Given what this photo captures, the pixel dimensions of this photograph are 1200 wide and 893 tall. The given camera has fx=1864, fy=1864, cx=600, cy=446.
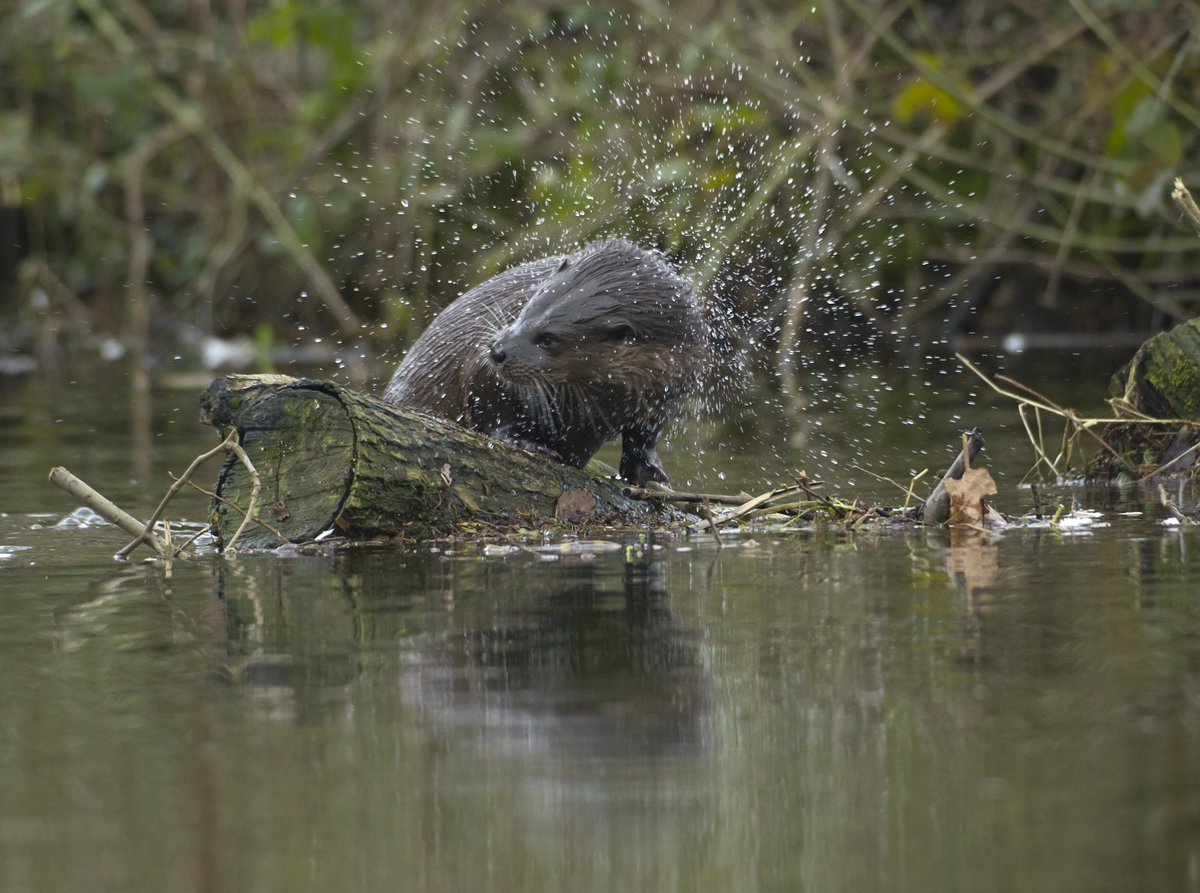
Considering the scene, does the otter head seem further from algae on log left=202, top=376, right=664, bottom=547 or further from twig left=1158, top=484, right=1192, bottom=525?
twig left=1158, top=484, right=1192, bottom=525

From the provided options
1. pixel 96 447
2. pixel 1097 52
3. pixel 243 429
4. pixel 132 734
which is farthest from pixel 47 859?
pixel 1097 52

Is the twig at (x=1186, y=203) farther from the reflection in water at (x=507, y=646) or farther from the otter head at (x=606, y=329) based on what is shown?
the reflection in water at (x=507, y=646)

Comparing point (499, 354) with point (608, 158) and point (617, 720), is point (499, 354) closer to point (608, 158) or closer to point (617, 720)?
point (617, 720)

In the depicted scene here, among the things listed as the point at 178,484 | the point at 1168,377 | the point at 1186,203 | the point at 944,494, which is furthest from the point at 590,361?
the point at 1168,377

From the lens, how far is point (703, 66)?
1288 cm

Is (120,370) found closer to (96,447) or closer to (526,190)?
(526,190)

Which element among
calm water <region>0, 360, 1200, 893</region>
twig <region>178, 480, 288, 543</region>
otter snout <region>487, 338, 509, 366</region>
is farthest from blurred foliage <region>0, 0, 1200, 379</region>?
calm water <region>0, 360, 1200, 893</region>

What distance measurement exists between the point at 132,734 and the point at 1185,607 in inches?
79.3

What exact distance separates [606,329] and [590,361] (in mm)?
102

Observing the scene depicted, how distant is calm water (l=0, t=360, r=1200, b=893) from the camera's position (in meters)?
2.23

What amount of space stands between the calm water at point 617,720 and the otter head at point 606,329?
0.73m

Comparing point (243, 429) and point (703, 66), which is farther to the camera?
point (703, 66)

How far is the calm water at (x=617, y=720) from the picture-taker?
7.31 feet

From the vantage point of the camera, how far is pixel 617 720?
2.86 m
